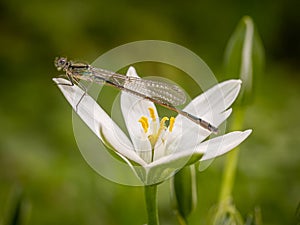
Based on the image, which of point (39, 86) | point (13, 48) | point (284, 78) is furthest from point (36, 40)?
point (284, 78)

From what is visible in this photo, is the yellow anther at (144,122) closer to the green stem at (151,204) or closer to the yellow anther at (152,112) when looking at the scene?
the yellow anther at (152,112)

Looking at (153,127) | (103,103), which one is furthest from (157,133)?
(103,103)

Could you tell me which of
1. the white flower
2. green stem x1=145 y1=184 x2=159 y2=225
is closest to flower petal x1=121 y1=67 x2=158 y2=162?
the white flower

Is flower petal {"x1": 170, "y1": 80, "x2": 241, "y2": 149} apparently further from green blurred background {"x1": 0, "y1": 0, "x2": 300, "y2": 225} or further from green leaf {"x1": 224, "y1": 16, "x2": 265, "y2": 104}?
green blurred background {"x1": 0, "y1": 0, "x2": 300, "y2": 225}

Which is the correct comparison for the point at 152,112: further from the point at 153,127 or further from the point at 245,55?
the point at 245,55

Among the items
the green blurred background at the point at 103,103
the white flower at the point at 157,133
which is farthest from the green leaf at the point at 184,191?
the green blurred background at the point at 103,103
